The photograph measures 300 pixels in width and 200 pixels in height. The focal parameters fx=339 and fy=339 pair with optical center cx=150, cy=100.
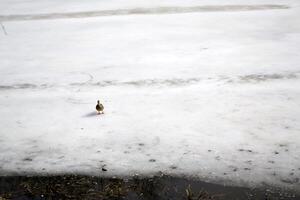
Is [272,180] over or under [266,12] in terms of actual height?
under

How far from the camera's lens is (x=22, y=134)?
173 inches

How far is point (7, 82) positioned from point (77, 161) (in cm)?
328

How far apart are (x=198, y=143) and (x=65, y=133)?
171 centimetres

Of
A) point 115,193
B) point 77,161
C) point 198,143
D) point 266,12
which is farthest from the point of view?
point 266,12

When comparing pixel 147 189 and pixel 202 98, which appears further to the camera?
pixel 202 98

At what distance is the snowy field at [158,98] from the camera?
366 centimetres

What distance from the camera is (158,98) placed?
5.26 metres

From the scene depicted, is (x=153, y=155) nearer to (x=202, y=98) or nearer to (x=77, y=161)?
(x=77, y=161)

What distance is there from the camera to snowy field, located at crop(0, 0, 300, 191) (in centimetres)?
366

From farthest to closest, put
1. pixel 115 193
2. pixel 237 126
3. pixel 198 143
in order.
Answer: pixel 237 126 < pixel 198 143 < pixel 115 193

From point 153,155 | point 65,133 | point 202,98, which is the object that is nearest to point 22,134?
point 65,133

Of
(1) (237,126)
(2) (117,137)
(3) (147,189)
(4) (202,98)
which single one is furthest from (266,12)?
(3) (147,189)

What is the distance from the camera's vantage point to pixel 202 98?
5.16 meters

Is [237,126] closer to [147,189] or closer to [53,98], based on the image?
[147,189]
